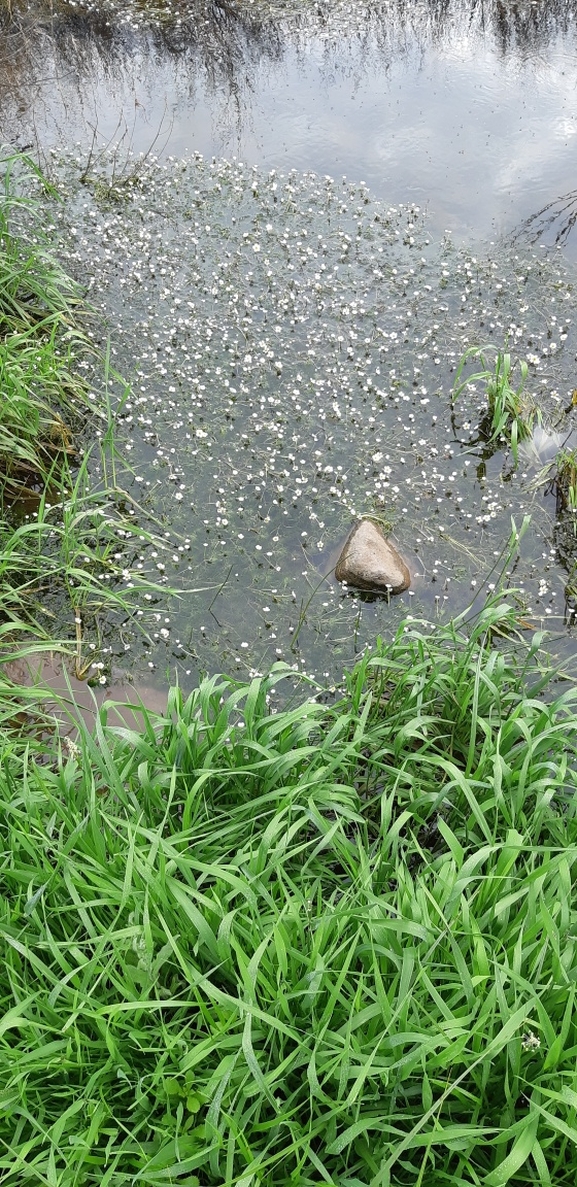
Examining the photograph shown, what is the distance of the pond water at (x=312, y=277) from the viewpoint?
4.98 m

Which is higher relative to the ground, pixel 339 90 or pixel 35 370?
pixel 339 90

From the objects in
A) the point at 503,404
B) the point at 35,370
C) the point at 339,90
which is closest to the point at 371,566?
the point at 503,404

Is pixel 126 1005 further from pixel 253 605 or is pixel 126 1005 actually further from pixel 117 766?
pixel 253 605

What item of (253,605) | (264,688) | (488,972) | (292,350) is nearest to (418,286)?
(292,350)

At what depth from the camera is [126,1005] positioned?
2.46 metres

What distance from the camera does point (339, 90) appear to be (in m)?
8.29

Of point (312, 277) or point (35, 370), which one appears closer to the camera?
point (35, 370)

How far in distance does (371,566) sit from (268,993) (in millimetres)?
2676

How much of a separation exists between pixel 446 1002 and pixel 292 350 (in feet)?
15.0

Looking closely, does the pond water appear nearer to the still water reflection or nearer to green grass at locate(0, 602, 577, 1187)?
the still water reflection

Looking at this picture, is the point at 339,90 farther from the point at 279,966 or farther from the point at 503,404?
the point at 279,966

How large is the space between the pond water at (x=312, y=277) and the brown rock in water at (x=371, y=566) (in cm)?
11

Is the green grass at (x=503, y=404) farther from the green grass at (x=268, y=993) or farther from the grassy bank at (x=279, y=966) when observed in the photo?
the green grass at (x=268, y=993)

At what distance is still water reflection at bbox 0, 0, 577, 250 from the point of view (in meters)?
7.42
